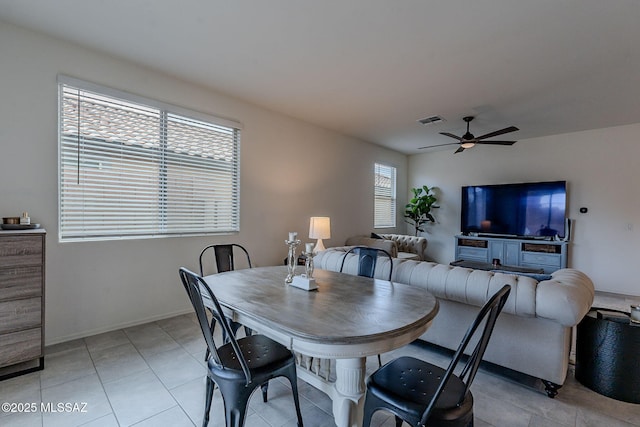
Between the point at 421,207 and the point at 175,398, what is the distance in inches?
235

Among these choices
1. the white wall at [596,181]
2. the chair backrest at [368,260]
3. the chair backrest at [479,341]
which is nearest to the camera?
the chair backrest at [479,341]

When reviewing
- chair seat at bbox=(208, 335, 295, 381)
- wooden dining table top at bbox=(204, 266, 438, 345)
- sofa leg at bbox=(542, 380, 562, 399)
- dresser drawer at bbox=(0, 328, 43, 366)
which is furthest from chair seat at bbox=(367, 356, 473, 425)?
dresser drawer at bbox=(0, 328, 43, 366)

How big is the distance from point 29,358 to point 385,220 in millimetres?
6021

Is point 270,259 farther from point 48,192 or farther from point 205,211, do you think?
point 48,192

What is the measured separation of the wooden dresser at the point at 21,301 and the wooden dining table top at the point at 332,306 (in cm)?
137

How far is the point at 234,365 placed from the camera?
1.48 metres

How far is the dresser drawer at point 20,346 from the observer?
212 centimetres

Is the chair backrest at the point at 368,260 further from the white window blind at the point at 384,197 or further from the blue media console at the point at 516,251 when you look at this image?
the white window blind at the point at 384,197

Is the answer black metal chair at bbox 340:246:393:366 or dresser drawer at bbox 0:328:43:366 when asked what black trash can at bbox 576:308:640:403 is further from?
dresser drawer at bbox 0:328:43:366

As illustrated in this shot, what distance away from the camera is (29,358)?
2.21 m

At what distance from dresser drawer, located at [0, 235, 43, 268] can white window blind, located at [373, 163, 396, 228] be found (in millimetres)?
5414

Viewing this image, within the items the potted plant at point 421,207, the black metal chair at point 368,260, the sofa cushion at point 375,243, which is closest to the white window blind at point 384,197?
the potted plant at point 421,207

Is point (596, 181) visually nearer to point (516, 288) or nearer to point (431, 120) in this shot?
point (431, 120)

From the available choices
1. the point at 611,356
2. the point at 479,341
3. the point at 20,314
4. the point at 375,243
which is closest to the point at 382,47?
the point at 479,341
